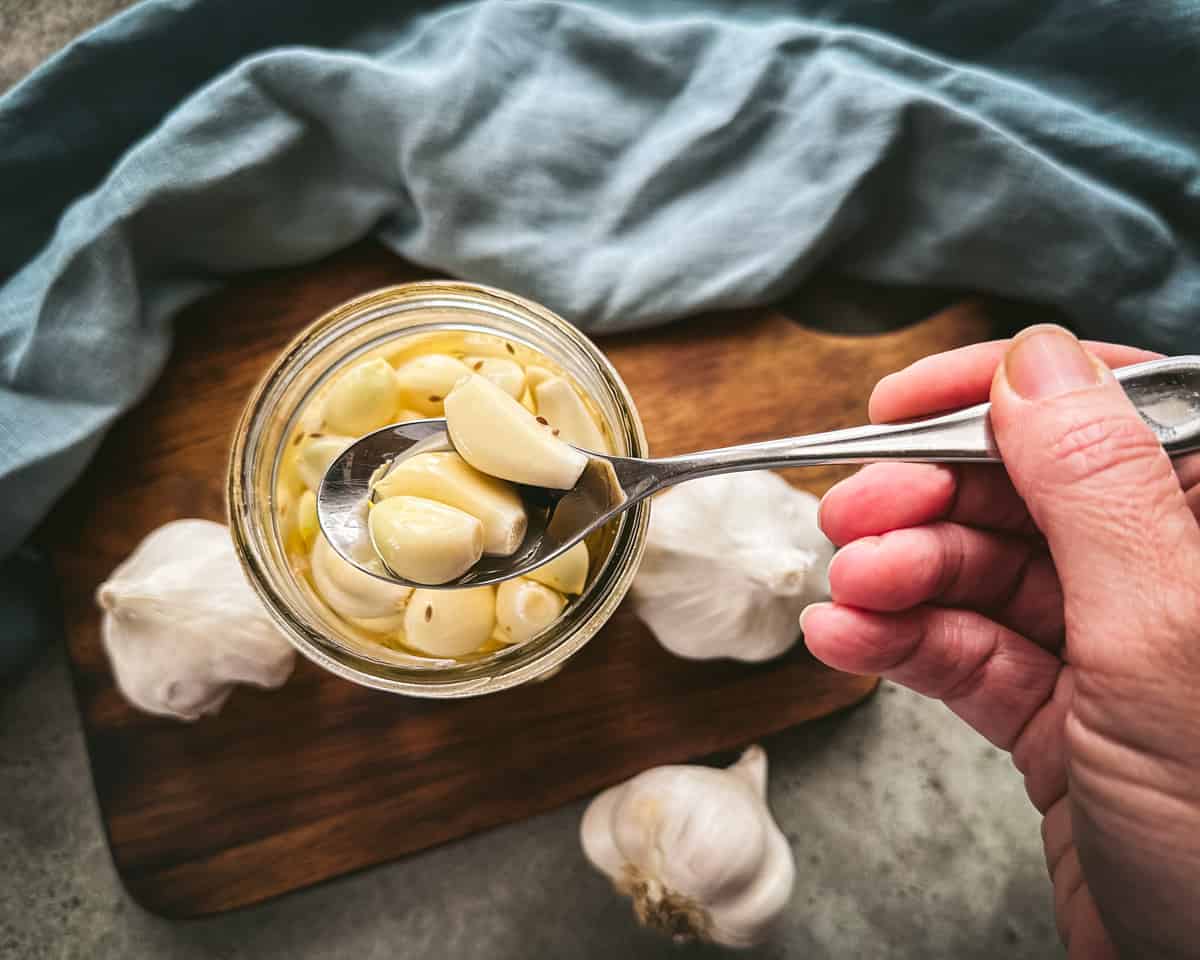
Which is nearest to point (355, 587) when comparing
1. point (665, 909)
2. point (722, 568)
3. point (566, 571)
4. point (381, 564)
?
point (381, 564)

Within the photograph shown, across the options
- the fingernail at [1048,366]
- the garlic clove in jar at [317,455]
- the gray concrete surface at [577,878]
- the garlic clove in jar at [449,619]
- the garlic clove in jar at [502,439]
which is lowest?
the gray concrete surface at [577,878]

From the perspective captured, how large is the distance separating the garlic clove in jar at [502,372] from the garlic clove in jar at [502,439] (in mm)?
52

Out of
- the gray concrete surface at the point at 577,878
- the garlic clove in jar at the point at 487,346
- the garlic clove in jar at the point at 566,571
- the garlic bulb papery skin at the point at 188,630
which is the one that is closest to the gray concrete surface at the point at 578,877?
the gray concrete surface at the point at 577,878

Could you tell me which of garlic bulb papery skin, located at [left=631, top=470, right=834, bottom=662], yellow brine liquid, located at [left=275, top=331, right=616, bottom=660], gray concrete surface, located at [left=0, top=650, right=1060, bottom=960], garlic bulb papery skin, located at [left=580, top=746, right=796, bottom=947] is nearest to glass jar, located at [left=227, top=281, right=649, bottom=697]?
yellow brine liquid, located at [left=275, top=331, right=616, bottom=660]

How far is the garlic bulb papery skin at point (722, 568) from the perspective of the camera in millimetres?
704

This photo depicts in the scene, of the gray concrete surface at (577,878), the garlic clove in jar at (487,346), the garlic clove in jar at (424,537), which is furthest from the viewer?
the gray concrete surface at (577,878)

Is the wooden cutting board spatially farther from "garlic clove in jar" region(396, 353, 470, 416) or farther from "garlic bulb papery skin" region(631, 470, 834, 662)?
"garlic clove in jar" region(396, 353, 470, 416)

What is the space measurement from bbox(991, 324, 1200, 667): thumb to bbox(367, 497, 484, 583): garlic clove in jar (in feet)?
1.09

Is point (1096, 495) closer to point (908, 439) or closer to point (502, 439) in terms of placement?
point (908, 439)

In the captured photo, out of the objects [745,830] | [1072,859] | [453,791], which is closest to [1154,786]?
[1072,859]

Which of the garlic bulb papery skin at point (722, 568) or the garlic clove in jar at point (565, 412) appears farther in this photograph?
the garlic bulb papery skin at point (722, 568)

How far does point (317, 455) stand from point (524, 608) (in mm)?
168

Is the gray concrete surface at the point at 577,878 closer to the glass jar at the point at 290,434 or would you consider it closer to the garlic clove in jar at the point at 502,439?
the glass jar at the point at 290,434

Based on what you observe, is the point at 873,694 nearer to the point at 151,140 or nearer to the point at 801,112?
the point at 801,112
